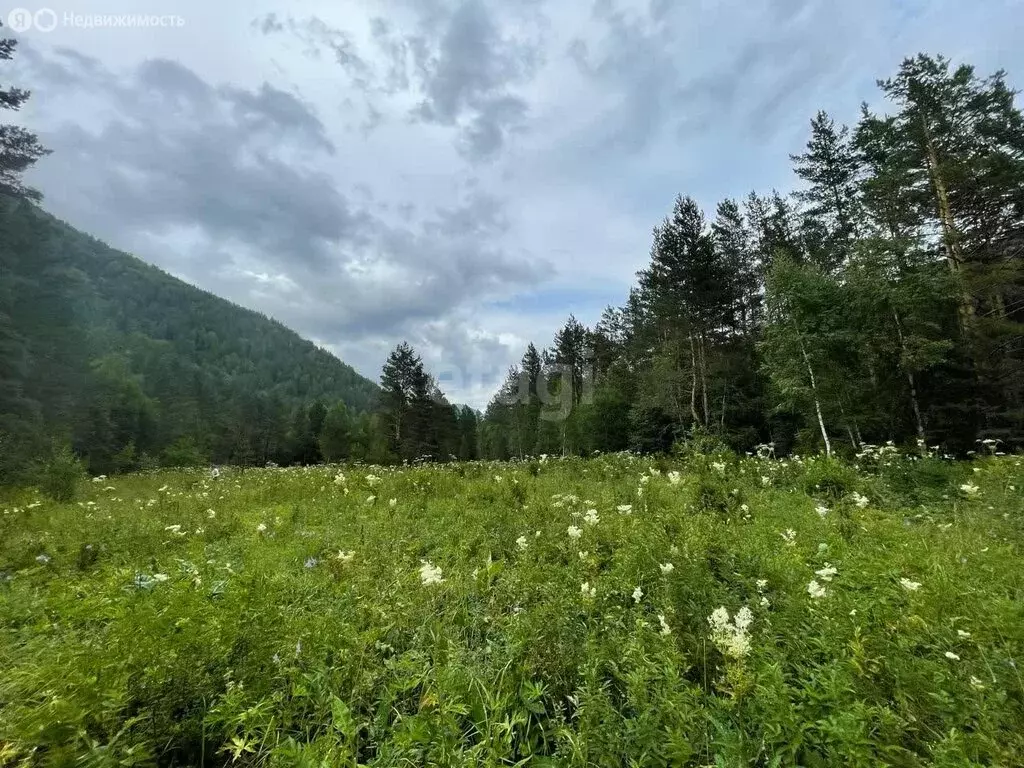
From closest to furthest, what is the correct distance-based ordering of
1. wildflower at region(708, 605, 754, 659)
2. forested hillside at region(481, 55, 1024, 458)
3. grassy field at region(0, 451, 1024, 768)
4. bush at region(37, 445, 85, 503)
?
grassy field at region(0, 451, 1024, 768) → wildflower at region(708, 605, 754, 659) → bush at region(37, 445, 85, 503) → forested hillside at region(481, 55, 1024, 458)

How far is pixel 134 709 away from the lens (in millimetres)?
2209

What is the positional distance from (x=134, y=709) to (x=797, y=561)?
4502 millimetres

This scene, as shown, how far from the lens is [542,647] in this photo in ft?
9.56

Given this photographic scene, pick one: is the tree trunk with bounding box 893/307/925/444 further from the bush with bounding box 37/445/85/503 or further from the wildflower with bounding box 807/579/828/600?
the bush with bounding box 37/445/85/503

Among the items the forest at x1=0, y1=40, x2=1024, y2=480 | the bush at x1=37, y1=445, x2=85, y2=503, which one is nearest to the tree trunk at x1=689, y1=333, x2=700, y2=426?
the forest at x1=0, y1=40, x2=1024, y2=480

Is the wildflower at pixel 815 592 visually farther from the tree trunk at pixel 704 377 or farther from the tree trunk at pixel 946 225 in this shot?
the tree trunk at pixel 704 377

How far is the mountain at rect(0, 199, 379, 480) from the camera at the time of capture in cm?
1977

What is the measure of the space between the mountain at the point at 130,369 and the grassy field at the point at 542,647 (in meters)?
16.2

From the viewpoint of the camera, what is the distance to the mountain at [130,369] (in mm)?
19766

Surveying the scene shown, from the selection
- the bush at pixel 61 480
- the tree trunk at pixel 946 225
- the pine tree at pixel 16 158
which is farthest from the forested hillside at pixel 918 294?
the pine tree at pixel 16 158

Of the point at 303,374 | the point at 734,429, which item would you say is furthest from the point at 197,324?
the point at 734,429

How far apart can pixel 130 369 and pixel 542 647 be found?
12159cm

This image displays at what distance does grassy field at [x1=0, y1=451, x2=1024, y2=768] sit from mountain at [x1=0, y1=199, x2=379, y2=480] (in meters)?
16.2

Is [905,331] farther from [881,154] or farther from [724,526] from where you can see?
[724,526]
